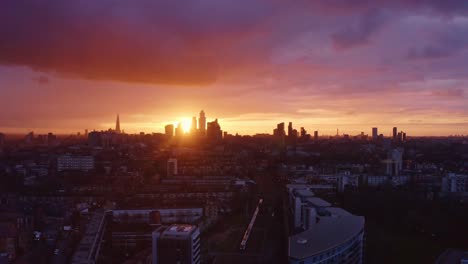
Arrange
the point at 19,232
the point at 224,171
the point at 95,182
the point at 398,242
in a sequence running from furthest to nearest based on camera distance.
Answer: the point at 224,171
the point at 95,182
the point at 398,242
the point at 19,232

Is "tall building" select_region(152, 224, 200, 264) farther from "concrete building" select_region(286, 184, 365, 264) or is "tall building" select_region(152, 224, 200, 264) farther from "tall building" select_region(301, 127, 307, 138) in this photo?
"tall building" select_region(301, 127, 307, 138)

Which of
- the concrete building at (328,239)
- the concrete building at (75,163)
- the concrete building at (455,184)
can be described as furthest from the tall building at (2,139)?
the concrete building at (455,184)

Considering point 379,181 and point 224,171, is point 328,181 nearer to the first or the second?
point 379,181

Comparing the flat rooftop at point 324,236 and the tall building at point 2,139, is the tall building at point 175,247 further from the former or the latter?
the tall building at point 2,139

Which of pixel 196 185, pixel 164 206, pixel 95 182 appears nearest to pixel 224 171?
pixel 196 185

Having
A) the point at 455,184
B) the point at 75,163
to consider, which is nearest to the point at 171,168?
the point at 75,163

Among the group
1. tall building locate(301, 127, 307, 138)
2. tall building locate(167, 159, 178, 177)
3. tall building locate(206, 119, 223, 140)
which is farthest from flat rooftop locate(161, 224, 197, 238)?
tall building locate(301, 127, 307, 138)
